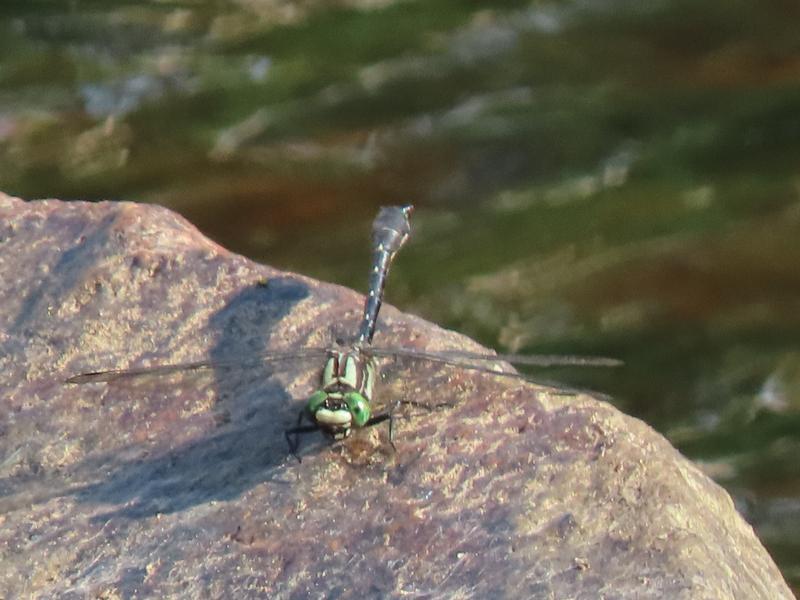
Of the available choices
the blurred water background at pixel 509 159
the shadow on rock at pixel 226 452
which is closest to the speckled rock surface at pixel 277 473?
the shadow on rock at pixel 226 452

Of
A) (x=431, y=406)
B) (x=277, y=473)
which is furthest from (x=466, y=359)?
(x=277, y=473)

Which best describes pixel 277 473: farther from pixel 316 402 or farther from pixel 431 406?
pixel 431 406

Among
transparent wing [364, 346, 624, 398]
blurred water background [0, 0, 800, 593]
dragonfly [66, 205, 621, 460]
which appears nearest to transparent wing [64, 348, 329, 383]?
dragonfly [66, 205, 621, 460]

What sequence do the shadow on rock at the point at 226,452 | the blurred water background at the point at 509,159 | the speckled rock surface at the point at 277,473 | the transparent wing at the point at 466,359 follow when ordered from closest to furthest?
1. the speckled rock surface at the point at 277,473
2. the shadow on rock at the point at 226,452
3. the transparent wing at the point at 466,359
4. the blurred water background at the point at 509,159

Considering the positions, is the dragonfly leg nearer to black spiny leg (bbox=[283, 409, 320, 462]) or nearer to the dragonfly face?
the dragonfly face

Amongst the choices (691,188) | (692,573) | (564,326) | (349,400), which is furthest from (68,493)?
(691,188)

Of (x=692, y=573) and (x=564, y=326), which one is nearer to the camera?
(x=692, y=573)

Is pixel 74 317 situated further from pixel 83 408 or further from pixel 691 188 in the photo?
pixel 691 188

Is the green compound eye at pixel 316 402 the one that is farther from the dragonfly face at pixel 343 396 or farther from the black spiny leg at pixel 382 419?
the black spiny leg at pixel 382 419
